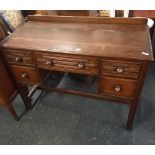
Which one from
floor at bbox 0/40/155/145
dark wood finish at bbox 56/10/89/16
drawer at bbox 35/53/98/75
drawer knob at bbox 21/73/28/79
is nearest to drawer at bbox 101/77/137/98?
drawer at bbox 35/53/98/75

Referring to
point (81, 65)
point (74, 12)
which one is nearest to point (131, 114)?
point (81, 65)

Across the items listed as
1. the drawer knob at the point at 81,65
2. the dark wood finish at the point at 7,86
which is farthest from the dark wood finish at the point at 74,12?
the drawer knob at the point at 81,65

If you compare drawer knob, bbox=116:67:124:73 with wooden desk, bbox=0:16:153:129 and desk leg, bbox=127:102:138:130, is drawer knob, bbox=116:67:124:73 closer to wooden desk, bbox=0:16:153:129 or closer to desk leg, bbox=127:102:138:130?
wooden desk, bbox=0:16:153:129

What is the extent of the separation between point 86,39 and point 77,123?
743mm

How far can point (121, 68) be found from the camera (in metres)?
1.01

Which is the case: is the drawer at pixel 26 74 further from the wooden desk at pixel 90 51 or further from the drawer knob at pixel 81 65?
the drawer knob at pixel 81 65

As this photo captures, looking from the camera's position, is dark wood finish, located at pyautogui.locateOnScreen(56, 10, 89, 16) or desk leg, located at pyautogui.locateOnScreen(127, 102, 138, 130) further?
dark wood finish, located at pyautogui.locateOnScreen(56, 10, 89, 16)

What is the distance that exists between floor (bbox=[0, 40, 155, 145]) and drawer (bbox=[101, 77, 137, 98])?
409 mm

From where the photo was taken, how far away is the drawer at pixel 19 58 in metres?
1.15

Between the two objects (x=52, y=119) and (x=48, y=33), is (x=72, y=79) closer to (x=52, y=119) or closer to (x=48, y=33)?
(x=52, y=119)

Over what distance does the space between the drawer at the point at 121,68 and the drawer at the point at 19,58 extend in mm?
492

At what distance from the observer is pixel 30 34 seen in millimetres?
1234

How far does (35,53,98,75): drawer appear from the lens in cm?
105

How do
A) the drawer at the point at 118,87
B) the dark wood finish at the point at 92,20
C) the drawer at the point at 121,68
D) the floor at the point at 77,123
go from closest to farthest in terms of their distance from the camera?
1. the drawer at the point at 121,68
2. the drawer at the point at 118,87
3. the dark wood finish at the point at 92,20
4. the floor at the point at 77,123
